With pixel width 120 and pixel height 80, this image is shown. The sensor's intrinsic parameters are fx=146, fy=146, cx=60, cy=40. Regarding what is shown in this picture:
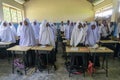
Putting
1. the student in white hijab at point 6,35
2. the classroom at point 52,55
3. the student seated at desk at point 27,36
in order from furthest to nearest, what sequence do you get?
1. the student in white hijab at point 6,35
2. the student seated at desk at point 27,36
3. the classroom at point 52,55

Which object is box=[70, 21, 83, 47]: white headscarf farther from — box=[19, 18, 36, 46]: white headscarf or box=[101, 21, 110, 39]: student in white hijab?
box=[101, 21, 110, 39]: student in white hijab

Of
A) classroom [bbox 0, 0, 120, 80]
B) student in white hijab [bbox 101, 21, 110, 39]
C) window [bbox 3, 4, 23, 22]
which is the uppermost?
window [bbox 3, 4, 23, 22]

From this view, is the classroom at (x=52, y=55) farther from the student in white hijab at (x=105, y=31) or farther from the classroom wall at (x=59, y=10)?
the classroom wall at (x=59, y=10)

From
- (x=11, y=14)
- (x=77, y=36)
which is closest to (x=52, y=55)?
(x=77, y=36)

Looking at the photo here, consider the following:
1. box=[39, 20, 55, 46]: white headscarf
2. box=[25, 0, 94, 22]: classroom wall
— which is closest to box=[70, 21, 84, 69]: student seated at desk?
box=[39, 20, 55, 46]: white headscarf

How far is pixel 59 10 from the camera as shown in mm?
14531

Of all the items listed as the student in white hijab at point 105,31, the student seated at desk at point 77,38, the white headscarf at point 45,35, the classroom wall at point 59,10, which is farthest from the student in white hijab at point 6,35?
the classroom wall at point 59,10

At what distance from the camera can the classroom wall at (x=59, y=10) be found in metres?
14.4

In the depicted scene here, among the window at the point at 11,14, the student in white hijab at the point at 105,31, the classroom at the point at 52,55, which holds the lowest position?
the classroom at the point at 52,55

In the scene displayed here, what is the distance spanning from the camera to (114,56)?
21.8 ft

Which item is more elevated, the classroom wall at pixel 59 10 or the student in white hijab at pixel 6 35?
the classroom wall at pixel 59 10

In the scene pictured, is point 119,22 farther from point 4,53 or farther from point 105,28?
point 4,53

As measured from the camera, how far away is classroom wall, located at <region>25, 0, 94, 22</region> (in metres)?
14.4

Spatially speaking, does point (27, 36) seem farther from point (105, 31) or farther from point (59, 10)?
point (59, 10)
